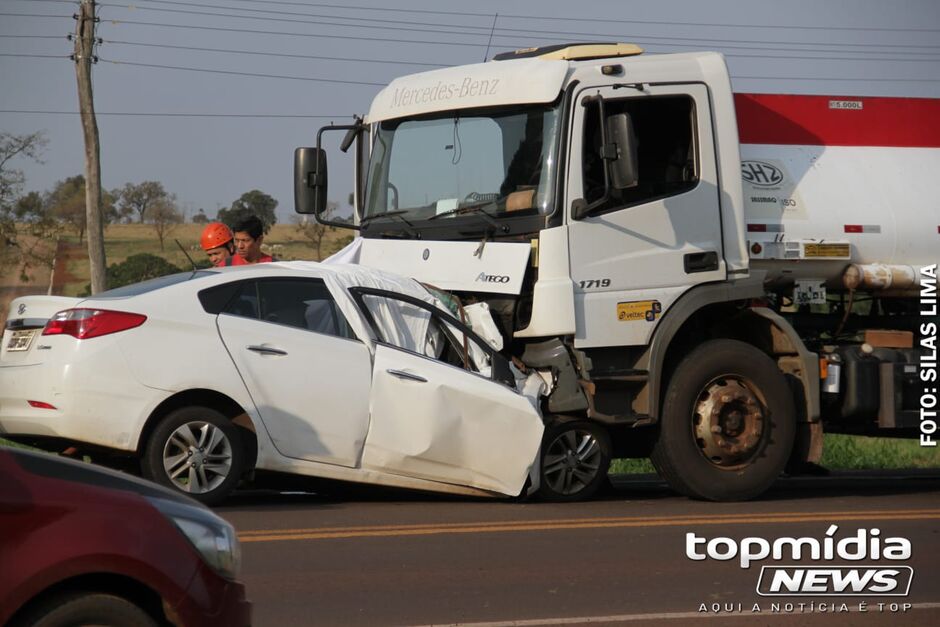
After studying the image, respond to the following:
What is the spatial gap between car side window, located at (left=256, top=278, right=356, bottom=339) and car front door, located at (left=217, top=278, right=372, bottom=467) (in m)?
0.03

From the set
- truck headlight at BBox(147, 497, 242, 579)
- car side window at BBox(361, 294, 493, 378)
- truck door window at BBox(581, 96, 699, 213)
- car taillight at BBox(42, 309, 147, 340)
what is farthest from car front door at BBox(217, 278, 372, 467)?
truck headlight at BBox(147, 497, 242, 579)

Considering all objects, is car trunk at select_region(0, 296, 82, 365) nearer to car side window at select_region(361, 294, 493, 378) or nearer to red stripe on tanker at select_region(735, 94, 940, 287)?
car side window at select_region(361, 294, 493, 378)

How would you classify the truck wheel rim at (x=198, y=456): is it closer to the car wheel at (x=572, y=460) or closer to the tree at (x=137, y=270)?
the car wheel at (x=572, y=460)

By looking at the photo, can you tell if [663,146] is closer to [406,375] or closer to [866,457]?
[406,375]

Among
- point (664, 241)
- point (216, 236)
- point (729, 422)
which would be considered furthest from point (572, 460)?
point (216, 236)

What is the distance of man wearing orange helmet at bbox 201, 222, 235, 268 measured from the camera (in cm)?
1202

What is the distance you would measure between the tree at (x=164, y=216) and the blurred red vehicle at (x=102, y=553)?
66.2 meters

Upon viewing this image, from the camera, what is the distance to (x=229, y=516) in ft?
30.0

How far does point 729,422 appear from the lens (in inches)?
420

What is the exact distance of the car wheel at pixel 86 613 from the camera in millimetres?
4148

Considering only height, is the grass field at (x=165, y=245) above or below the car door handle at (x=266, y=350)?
below

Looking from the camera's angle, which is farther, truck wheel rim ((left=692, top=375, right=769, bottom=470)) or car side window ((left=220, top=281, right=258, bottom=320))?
truck wheel rim ((left=692, top=375, right=769, bottom=470))

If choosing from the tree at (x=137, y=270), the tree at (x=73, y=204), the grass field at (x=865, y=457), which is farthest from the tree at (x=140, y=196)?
the grass field at (x=865, y=457)

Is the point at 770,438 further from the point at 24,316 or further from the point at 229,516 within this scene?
the point at 24,316
